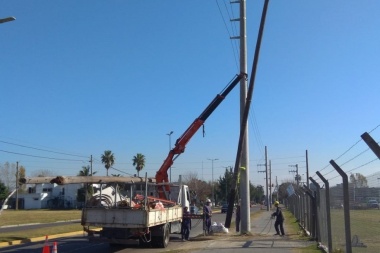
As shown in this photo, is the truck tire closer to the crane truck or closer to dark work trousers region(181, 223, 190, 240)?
the crane truck

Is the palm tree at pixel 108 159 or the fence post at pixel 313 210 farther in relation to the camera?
the palm tree at pixel 108 159

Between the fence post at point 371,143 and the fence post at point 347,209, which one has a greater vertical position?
the fence post at point 371,143

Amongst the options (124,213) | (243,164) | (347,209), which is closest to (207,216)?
(243,164)

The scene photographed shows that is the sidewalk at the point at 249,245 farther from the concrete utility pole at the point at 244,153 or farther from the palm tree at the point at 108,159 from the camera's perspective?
the palm tree at the point at 108,159

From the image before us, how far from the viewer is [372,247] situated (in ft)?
31.9

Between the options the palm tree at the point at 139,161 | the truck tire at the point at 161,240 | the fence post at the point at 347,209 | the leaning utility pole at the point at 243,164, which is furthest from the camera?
the palm tree at the point at 139,161

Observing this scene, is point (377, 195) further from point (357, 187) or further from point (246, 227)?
point (246, 227)

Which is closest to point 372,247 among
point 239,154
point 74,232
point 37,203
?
point 239,154

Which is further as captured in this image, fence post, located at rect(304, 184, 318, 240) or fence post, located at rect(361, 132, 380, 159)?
fence post, located at rect(304, 184, 318, 240)

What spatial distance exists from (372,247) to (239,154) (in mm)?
12537

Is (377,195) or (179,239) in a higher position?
(377,195)

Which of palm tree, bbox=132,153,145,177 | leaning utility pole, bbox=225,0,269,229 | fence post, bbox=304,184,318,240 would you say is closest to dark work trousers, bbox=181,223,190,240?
leaning utility pole, bbox=225,0,269,229

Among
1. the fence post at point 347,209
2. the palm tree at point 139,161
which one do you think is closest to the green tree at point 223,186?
the palm tree at point 139,161

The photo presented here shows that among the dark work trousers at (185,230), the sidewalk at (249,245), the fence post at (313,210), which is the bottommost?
the sidewalk at (249,245)
